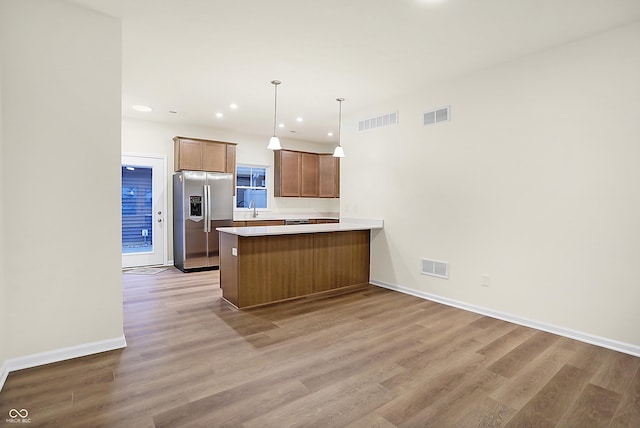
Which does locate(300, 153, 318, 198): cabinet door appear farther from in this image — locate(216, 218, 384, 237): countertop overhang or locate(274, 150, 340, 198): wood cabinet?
locate(216, 218, 384, 237): countertop overhang

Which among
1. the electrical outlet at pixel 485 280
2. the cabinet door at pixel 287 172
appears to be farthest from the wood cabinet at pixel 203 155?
the electrical outlet at pixel 485 280

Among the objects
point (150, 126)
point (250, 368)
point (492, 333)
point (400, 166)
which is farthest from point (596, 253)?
point (150, 126)

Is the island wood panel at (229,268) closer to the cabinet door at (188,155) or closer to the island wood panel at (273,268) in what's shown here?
the island wood panel at (273,268)

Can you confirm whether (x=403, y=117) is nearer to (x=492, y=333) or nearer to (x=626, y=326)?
(x=492, y=333)

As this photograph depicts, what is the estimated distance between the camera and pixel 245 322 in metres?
3.42

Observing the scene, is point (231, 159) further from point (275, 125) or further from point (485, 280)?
point (485, 280)

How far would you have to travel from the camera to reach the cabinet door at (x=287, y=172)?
753cm

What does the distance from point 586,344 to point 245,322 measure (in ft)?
10.6

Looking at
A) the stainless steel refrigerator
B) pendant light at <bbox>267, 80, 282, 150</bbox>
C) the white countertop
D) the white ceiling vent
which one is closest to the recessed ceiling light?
→ the stainless steel refrigerator

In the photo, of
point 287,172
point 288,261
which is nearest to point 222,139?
point 287,172

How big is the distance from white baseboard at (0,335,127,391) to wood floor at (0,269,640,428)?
6 centimetres

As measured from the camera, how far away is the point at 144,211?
20.5 feet

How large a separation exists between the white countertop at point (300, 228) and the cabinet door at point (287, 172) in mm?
2344

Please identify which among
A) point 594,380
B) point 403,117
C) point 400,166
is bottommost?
point 594,380
